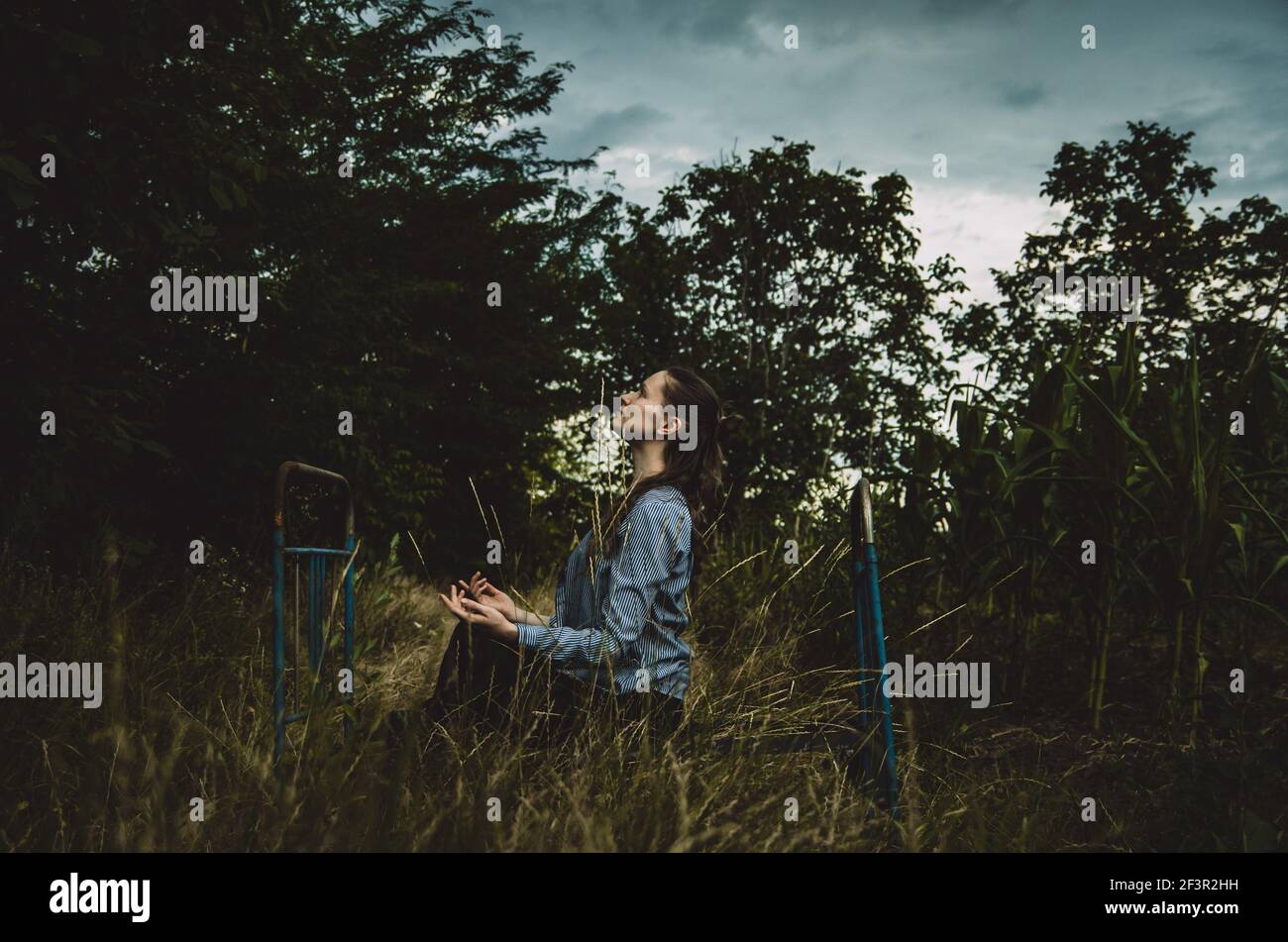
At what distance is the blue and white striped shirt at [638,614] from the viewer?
86.8 inches

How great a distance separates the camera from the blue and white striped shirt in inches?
86.8

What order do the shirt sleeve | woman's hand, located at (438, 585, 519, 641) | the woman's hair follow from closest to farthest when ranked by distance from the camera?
woman's hand, located at (438, 585, 519, 641), the shirt sleeve, the woman's hair

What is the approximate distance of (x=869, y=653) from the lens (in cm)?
299

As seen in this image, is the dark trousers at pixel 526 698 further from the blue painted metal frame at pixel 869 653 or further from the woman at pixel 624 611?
the blue painted metal frame at pixel 869 653

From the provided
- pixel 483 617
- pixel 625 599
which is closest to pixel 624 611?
pixel 625 599

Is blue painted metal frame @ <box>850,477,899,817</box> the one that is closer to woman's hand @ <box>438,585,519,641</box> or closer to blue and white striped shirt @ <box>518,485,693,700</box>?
blue and white striped shirt @ <box>518,485,693,700</box>

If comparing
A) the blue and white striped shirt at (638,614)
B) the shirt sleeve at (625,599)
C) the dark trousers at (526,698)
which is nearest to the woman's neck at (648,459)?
the blue and white striped shirt at (638,614)

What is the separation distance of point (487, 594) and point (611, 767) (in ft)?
1.92

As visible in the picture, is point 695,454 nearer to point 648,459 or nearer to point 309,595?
point 648,459

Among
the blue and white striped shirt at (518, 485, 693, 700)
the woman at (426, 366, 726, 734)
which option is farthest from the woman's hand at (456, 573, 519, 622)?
the blue and white striped shirt at (518, 485, 693, 700)

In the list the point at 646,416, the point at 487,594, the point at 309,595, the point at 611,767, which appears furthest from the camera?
the point at 309,595

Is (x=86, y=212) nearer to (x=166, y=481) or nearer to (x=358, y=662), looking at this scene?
(x=358, y=662)

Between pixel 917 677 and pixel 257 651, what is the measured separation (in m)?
2.71

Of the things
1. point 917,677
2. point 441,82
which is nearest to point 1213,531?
point 917,677
